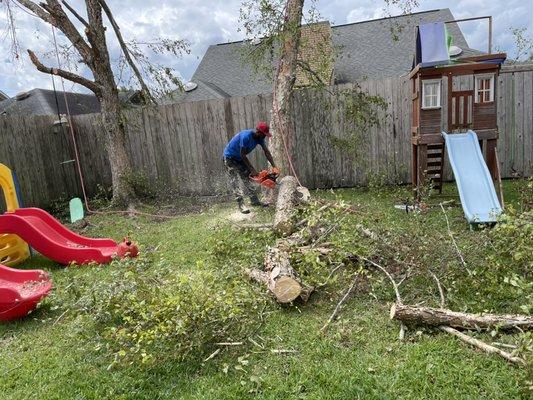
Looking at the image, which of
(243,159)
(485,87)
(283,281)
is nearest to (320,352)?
(283,281)

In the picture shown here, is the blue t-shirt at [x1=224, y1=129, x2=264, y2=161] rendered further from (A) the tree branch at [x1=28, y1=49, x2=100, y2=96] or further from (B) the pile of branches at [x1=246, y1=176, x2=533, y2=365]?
(A) the tree branch at [x1=28, y1=49, x2=100, y2=96]

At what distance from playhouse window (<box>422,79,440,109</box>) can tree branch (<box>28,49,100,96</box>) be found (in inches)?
222

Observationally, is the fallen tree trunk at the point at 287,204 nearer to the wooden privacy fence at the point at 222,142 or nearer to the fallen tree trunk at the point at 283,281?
the fallen tree trunk at the point at 283,281

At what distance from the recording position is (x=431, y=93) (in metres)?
6.12

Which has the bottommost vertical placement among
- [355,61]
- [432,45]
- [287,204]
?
[287,204]

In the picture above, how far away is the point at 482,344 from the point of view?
248 centimetres

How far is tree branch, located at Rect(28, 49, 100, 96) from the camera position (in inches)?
263

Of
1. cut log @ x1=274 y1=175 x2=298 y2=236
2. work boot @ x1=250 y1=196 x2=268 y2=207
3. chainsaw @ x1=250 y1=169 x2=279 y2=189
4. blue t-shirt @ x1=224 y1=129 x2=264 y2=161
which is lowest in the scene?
work boot @ x1=250 y1=196 x2=268 y2=207

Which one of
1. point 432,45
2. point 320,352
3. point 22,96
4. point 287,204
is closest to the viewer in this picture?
point 320,352

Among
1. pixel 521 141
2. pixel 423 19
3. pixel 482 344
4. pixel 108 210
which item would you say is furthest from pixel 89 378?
pixel 423 19

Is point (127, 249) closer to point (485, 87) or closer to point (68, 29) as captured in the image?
point (68, 29)

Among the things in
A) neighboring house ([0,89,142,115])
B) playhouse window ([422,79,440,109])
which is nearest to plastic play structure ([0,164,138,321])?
playhouse window ([422,79,440,109])

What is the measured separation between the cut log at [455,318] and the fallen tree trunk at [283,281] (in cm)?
73

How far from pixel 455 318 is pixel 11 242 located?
5068mm
